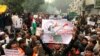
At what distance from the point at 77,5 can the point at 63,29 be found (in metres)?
65.9

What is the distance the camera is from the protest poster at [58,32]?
48.2 feet

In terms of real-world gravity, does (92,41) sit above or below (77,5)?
above

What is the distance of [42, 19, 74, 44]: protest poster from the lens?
1469 cm

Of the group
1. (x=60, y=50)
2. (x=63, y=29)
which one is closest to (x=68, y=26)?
(x=63, y=29)

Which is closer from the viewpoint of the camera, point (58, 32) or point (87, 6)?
point (58, 32)

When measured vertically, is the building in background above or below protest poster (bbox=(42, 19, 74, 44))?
below

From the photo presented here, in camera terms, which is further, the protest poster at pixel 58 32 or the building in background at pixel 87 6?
the building in background at pixel 87 6

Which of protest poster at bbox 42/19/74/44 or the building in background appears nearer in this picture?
protest poster at bbox 42/19/74/44

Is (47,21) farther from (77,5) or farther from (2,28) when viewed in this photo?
(77,5)

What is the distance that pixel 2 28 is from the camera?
22859mm

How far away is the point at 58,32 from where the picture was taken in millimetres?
14875

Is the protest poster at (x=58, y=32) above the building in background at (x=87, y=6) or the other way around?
above

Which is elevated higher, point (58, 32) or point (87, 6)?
point (58, 32)

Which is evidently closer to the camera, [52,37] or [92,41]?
[92,41]
